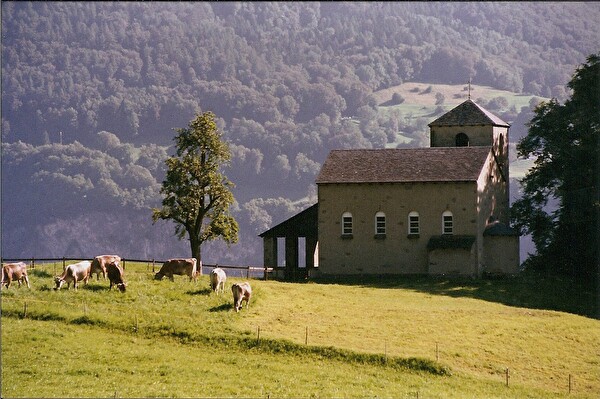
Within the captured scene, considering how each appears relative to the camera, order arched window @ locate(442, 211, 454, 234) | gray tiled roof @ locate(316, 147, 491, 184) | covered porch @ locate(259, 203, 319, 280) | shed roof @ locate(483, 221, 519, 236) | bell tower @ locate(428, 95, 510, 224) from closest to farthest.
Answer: arched window @ locate(442, 211, 454, 234), gray tiled roof @ locate(316, 147, 491, 184), shed roof @ locate(483, 221, 519, 236), covered porch @ locate(259, 203, 319, 280), bell tower @ locate(428, 95, 510, 224)

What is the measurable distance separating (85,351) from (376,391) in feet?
42.8

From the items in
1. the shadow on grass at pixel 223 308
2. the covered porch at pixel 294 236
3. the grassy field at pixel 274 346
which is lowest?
the grassy field at pixel 274 346

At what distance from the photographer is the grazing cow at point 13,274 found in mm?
65900

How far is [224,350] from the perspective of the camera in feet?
199

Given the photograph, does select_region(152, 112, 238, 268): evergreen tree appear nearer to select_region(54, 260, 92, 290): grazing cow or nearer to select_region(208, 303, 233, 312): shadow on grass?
select_region(208, 303, 233, 312): shadow on grass

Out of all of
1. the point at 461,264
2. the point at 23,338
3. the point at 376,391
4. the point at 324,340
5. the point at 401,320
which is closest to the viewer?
the point at 376,391

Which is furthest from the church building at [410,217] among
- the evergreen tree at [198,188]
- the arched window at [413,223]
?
the evergreen tree at [198,188]

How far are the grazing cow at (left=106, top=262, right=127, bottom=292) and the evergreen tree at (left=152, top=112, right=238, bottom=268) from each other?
16.8 metres

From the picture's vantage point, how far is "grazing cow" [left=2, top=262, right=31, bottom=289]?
216 feet

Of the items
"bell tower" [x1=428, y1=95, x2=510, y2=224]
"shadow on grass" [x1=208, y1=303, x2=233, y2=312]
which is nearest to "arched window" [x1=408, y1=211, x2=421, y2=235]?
"bell tower" [x1=428, y1=95, x2=510, y2=224]

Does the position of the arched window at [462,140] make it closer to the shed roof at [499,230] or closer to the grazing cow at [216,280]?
the shed roof at [499,230]

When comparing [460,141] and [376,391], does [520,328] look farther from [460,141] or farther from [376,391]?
[460,141]

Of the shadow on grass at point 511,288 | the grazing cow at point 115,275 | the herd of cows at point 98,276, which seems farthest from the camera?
the shadow on grass at point 511,288

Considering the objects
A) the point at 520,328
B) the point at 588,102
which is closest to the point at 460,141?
the point at 588,102
